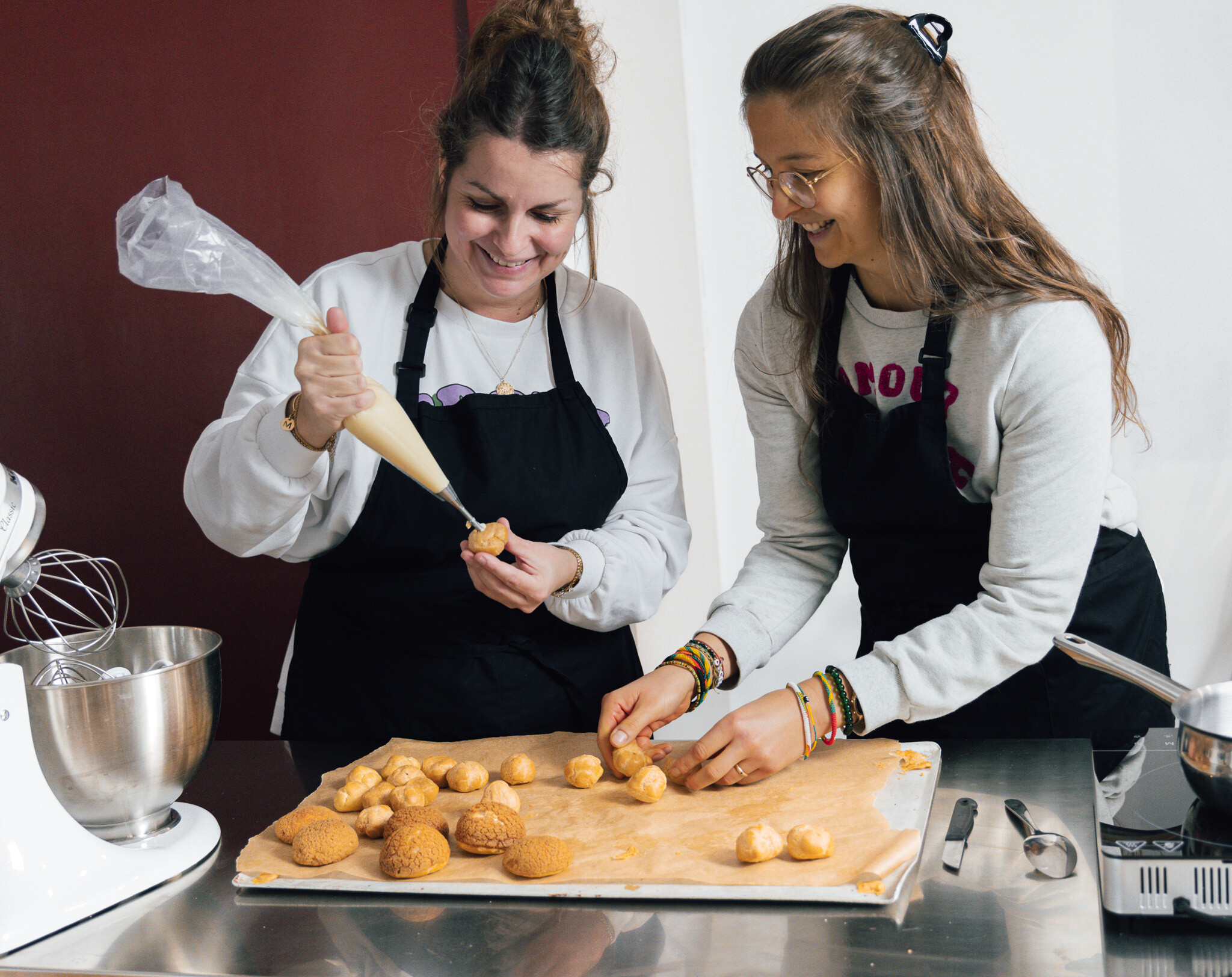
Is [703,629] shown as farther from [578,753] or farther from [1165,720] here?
[1165,720]

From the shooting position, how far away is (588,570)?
1.69 m

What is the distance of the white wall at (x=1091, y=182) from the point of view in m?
2.94

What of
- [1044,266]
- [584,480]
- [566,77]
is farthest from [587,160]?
[1044,266]

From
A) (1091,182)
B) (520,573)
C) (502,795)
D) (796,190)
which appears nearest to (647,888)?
(502,795)

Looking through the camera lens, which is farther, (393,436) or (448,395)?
(448,395)

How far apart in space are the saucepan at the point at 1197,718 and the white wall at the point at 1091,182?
76.7 inches

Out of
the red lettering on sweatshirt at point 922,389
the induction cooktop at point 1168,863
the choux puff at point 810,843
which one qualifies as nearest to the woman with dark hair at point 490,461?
the red lettering on sweatshirt at point 922,389

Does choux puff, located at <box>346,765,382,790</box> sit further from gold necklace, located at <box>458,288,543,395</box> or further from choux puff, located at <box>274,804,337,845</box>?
gold necklace, located at <box>458,288,543,395</box>

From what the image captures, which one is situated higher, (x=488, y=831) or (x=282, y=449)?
(x=282, y=449)

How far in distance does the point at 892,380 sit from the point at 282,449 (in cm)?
90

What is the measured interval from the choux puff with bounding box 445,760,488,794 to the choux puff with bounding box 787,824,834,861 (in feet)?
1.47

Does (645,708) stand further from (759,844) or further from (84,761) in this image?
(84,761)

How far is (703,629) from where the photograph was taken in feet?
5.35

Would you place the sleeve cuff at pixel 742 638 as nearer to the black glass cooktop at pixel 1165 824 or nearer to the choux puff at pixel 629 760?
the choux puff at pixel 629 760
